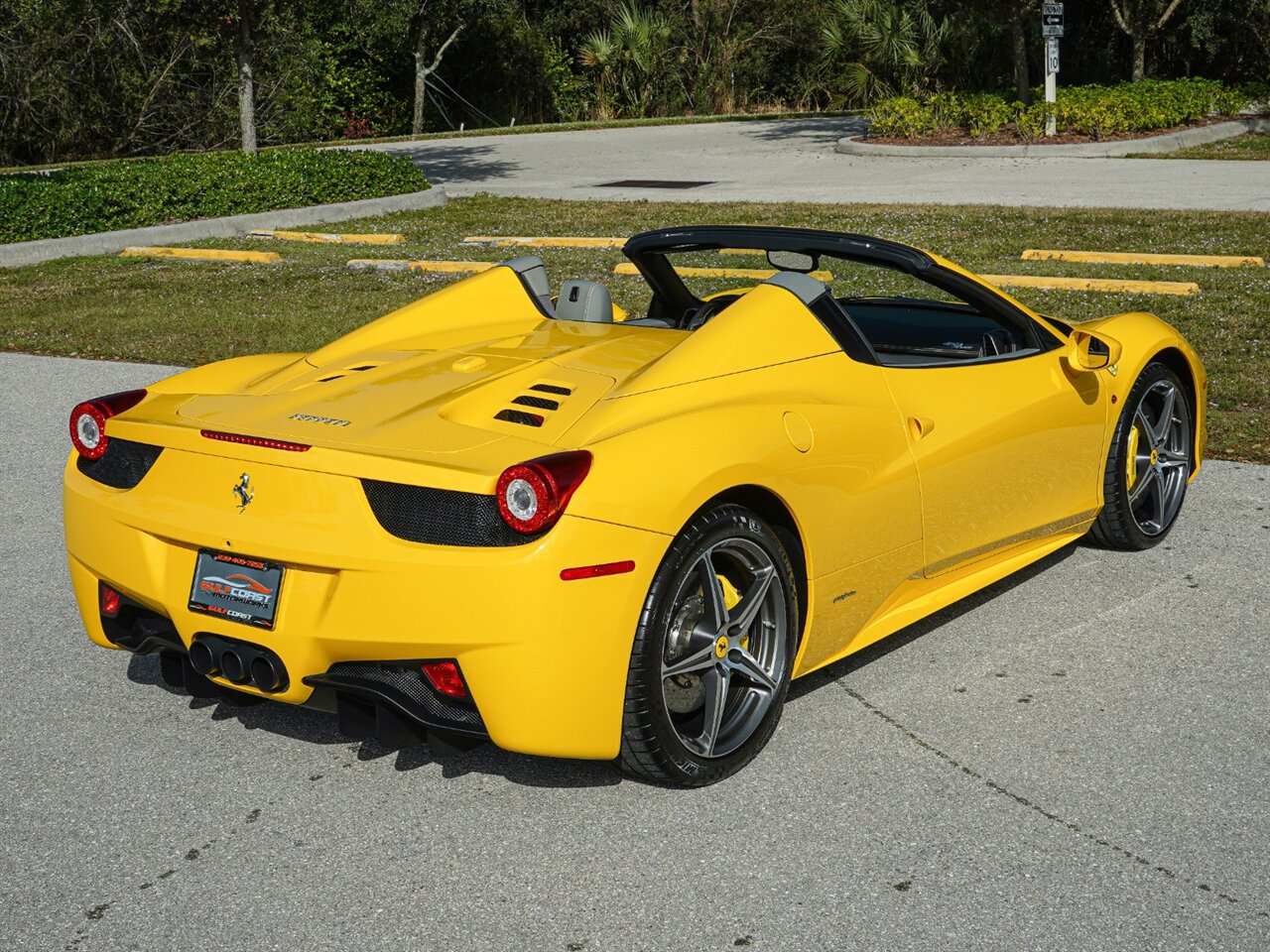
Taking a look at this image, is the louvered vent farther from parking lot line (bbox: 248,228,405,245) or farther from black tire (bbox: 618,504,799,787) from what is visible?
parking lot line (bbox: 248,228,405,245)

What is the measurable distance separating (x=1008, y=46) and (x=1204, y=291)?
19.8 meters

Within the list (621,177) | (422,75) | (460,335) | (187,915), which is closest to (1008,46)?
(621,177)

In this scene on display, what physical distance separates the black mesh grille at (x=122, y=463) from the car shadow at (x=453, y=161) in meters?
17.5

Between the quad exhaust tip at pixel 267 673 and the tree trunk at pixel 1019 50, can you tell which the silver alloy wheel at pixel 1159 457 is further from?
the tree trunk at pixel 1019 50

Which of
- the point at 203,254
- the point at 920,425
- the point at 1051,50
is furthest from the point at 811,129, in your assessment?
the point at 920,425

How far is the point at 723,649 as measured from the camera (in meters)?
3.88

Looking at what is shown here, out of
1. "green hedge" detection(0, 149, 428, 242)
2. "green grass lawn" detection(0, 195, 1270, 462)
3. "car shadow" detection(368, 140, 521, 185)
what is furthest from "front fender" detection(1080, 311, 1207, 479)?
"car shadow" detection(368, 140, 521, 185)

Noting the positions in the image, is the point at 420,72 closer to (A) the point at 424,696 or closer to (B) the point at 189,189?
(B) the point at 189,189

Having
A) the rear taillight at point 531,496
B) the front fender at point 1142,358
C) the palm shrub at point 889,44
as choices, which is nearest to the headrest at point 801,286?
the rear taillight at point 531,496

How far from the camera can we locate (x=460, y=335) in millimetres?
4957

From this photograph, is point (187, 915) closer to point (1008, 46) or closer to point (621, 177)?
point (621, 177)

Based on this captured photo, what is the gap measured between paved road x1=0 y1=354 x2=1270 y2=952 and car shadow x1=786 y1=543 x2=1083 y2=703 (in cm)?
2

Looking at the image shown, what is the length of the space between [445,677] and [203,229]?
15007 mm

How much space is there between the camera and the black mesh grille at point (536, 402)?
3.92m
